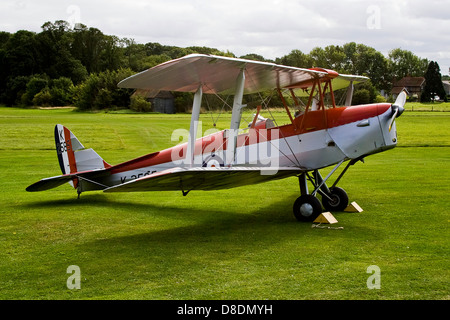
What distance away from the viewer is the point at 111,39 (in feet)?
265

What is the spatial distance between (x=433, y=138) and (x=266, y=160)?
21.1 m

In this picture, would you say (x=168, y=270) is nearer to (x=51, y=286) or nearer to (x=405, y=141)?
(x=51, y=286)

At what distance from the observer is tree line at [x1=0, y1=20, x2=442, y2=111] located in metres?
53.2

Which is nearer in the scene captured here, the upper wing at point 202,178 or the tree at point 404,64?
the upper wing at point 202,178

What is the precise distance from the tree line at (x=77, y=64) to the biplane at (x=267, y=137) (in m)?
43.0

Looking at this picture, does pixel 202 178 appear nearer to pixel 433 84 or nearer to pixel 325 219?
pixel 325 219

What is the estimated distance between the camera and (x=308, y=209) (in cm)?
840

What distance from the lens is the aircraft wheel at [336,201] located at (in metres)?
9.59

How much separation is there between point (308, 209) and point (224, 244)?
1.99m

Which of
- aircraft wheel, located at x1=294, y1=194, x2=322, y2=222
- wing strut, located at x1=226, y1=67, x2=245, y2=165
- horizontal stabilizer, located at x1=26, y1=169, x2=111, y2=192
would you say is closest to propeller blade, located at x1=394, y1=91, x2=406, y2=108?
aircraft wheel, located at x1=294, y1=194, x2=322, y2=222

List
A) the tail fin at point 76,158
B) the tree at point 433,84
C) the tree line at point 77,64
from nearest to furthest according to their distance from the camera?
1. the tail fin at point 76,158
2. the tree line at point 77,64
3. the tree at point 433,84

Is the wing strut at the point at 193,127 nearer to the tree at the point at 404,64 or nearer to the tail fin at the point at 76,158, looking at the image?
the tail fin at the point at 76,158

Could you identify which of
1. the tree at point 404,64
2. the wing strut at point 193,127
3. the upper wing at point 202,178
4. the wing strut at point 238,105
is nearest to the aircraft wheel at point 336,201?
the upper wing at point 202,178

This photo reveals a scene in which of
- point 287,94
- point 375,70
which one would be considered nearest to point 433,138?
point 287,94
